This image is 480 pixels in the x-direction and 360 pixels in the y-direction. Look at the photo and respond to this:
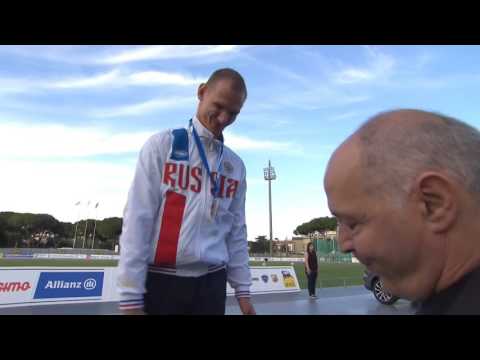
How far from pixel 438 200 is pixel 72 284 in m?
9.81

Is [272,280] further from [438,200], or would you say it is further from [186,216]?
[438,200]

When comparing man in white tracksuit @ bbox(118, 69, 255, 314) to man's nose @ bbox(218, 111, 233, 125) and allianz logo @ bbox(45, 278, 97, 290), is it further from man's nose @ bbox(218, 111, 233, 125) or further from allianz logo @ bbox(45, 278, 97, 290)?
allianz logo @ bbox(45, 278, 97, 290)

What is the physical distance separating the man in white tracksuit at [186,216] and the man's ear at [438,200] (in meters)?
1.11

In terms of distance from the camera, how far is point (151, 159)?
5.14 feet

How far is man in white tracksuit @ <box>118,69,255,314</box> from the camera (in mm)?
1458

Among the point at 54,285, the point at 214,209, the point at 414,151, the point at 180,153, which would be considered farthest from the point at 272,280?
the point at 414,151

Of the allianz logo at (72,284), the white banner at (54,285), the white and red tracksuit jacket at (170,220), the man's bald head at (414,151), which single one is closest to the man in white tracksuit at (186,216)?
the white and red tracksuit jacket at (170,220)

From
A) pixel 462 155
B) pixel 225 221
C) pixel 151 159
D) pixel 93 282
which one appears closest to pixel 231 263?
pixel 225 221

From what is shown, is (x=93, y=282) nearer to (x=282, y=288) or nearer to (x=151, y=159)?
(x=282, y=288)

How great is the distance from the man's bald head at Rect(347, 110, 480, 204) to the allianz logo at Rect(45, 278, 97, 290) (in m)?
9.67

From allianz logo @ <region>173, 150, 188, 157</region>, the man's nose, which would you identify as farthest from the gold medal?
the man's nose

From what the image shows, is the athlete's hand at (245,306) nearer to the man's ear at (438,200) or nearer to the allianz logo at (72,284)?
the man's ear at (438,200)
